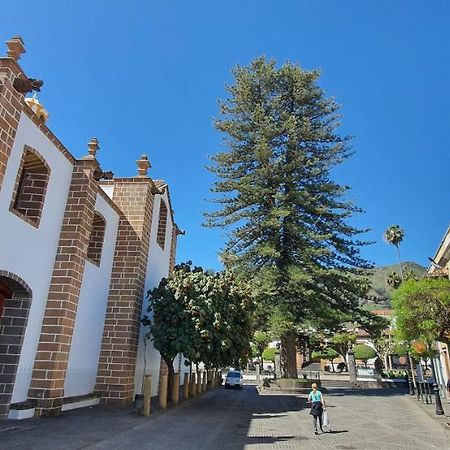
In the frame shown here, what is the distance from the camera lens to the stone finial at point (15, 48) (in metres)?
9.86

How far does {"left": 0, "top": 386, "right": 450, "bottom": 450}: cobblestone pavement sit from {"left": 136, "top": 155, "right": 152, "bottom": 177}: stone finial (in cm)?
922

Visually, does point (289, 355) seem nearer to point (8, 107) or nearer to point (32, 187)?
point (32, 187)

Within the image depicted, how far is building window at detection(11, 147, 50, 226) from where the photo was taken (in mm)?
Result: 10805

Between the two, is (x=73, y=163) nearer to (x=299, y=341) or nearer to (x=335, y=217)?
(x=335, y=217)

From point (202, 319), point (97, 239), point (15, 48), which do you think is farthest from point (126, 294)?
point (15, 48)

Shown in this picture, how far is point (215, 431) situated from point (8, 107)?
9.55m

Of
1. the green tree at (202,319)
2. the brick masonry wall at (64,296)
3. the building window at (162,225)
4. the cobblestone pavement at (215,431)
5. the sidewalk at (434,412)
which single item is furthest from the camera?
the building window at (162,225)

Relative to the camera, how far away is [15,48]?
987 centimetres

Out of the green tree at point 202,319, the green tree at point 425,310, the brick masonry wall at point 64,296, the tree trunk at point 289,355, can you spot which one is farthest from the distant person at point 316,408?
the tree trunk at point 289,355

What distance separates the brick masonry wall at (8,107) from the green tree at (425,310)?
43.8 feet

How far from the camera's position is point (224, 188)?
90.7 feet

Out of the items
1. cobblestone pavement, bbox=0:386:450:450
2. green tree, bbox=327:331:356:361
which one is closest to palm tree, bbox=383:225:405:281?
green tree, bbox=327:331:356:361

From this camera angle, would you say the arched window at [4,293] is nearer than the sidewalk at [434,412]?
Yes

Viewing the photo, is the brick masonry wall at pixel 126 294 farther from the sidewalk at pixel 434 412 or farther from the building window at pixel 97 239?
the sidewalk at pixel 434 412
